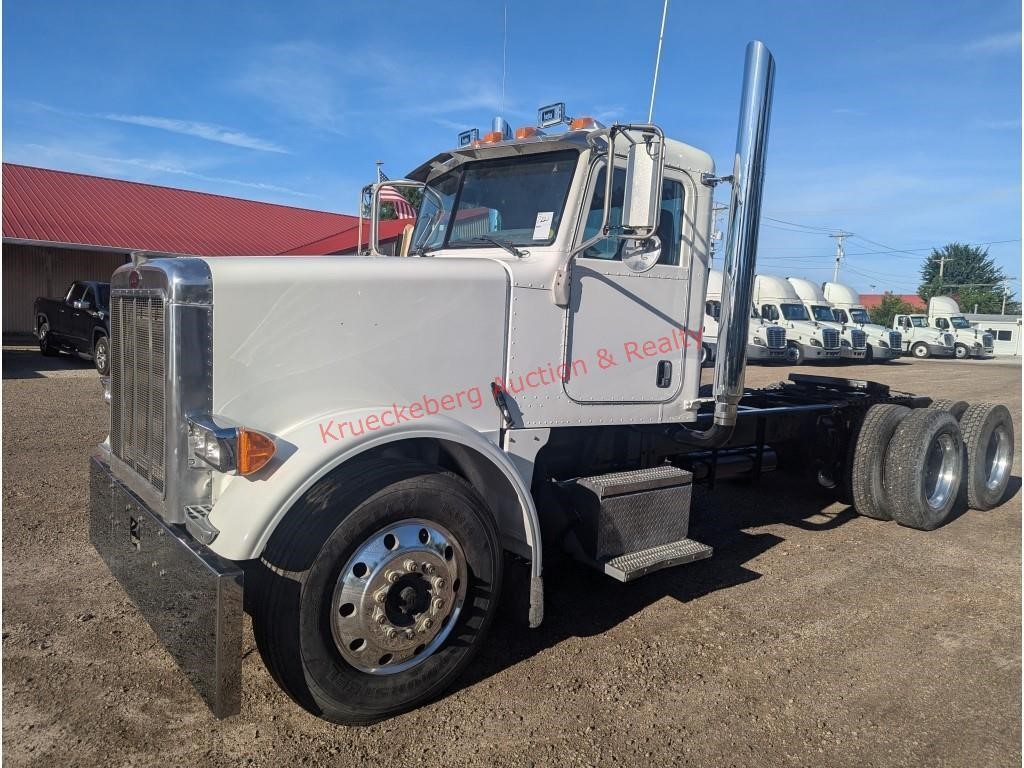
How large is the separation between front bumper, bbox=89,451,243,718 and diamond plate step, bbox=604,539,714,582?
1.84 meters

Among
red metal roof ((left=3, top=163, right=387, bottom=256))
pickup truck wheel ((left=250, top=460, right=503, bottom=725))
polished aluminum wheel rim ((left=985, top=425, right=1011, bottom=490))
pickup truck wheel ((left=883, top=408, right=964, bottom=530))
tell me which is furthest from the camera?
red metal roof ((left=3, top=163, right=387, bottom=256))

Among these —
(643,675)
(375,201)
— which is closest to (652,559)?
(643,675)

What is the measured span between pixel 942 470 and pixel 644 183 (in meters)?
4.84

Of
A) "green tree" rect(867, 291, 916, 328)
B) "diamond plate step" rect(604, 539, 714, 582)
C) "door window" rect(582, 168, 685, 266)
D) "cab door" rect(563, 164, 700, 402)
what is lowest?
"diamond plate step" rect(604, 539, 714, 582)

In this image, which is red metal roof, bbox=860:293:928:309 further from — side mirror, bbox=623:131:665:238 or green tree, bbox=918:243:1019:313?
side mirror, bbox=623:131:665:238

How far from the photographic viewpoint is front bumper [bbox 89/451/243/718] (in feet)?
8.71

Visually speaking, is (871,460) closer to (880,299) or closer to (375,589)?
(375,589)

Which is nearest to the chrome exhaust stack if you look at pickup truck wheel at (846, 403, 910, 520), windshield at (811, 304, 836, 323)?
pickup truck wheel at (846, 403, 910, 520)

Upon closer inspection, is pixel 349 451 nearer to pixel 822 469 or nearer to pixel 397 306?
pixel 397 306

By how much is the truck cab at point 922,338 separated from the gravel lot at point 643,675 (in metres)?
30.5

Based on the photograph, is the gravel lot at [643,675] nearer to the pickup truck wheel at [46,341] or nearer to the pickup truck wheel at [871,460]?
the pickup truck wheel at [871,460]

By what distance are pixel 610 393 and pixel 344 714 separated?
2.07m

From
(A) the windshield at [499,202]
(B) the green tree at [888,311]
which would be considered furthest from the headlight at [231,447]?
(B) the green tree at [888,311]

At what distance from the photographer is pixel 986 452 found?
279 inches
